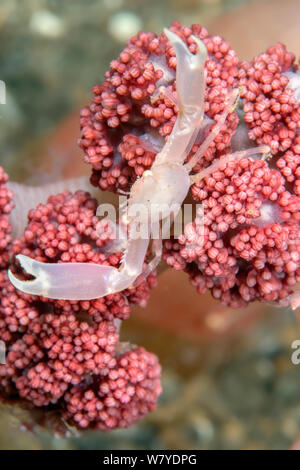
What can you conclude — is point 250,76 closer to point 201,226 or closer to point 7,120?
point 201,226

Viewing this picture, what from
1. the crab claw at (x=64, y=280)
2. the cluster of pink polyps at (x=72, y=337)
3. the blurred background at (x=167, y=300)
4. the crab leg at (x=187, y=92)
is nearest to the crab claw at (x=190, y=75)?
the crab leg at (x=187, y=92)

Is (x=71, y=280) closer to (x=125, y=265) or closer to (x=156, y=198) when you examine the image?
(x=125, y=265)

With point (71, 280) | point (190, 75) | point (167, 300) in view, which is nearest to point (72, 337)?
point (71, 280)

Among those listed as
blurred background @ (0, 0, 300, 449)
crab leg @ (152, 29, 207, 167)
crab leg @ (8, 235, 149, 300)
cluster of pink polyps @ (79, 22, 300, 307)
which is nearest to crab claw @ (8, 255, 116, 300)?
crab leg @ (8, 235, 149, 300)

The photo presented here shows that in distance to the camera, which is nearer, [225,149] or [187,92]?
[187,92]

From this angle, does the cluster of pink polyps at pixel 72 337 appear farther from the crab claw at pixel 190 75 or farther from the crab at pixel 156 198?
the crab claw at pixel 190 75
